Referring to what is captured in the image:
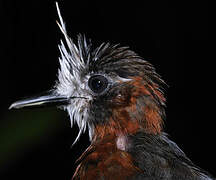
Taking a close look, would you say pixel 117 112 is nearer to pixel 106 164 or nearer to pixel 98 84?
pixel 98 84

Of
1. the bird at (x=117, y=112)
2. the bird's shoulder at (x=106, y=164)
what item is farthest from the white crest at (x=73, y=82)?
the bird's shoulder at (x=106, y=164)

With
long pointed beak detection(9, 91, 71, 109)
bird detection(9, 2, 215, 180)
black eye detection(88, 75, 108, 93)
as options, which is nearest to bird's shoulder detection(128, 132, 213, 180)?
bird detection(9, 2, 215, 180)

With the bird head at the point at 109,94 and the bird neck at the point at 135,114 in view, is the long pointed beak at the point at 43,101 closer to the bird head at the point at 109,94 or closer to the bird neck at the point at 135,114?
the bird head at the point at 109,94

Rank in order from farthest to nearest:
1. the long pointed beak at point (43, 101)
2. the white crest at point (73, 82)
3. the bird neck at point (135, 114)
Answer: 1. the white crest at point (73, 82)
2. the long pointed beak at point (43, 101)
3. the bird neck at point (135, 114)

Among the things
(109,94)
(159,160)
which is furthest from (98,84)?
(159,160)

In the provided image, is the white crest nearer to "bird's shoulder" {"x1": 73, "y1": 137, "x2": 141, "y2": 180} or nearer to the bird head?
the bird head

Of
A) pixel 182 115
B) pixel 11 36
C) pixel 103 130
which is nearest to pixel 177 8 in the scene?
pixel 182 115

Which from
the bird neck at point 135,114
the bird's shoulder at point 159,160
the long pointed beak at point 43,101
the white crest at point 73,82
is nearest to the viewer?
the bird's shoulder at point 159,160
